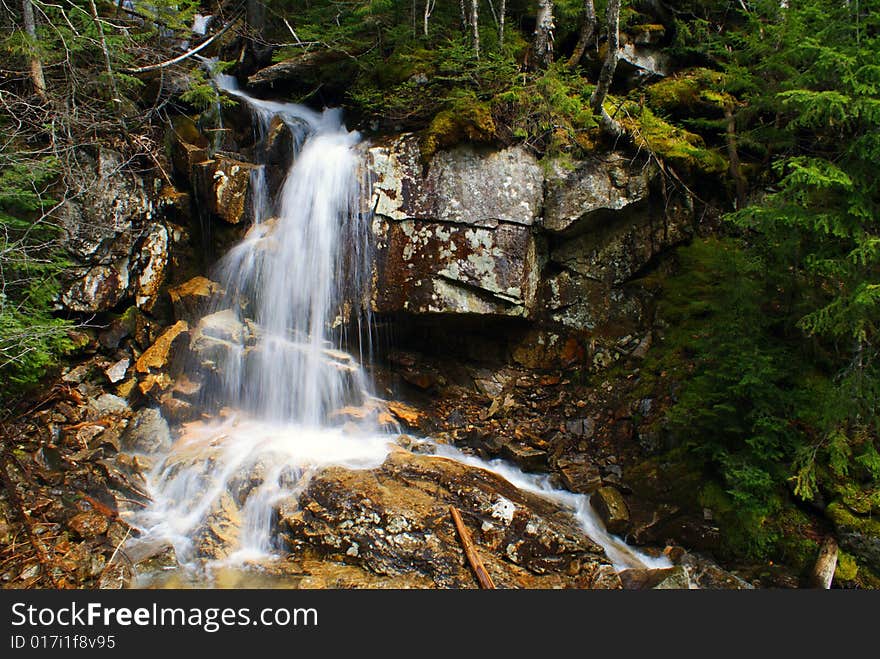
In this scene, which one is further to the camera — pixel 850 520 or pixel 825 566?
pixel 850 520

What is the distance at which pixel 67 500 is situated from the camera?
5461mm

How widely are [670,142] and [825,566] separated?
661 centimetres

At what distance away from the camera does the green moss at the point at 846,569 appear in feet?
15.4

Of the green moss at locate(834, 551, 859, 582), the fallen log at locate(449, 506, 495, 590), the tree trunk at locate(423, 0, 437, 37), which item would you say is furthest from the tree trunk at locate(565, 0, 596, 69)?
the green moss at locate(834, 551, 859, 582)

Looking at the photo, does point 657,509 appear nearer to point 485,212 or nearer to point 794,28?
point 485,212

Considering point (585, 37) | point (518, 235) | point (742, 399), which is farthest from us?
point (585, 37)

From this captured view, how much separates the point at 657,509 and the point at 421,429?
3.57 m

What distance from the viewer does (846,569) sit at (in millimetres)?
4727

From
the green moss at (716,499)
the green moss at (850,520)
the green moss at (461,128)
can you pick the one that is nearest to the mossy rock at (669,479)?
the green moss at (716,499)

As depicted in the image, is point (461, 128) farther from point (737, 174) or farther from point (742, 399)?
point (742, 399)

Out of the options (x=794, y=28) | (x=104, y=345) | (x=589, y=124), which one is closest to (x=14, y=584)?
(x=104, y=345)

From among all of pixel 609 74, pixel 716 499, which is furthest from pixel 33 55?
pixel 716 499

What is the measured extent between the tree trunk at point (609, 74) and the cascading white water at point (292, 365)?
412 centimetres

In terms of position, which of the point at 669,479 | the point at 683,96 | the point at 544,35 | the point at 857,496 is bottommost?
the point at 669,479
